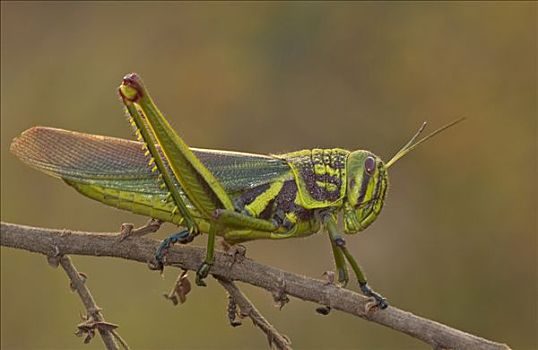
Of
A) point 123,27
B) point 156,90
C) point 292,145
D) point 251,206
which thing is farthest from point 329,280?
point 123,27

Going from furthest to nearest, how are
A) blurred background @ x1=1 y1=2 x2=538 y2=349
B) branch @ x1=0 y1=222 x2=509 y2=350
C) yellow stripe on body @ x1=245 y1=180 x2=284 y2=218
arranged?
blurred background @ x1=1 y1=2 x2=538 y2=349
yellow stripe on body @ x1=245 y1=180 x2=284 y2=218
branch @ x1=0 y1=222 x2=509 y2=350

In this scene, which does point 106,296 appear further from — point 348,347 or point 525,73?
point 525,73

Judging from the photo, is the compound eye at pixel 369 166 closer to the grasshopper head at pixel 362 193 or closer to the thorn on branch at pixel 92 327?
the grasshopper head at pixel 362 193

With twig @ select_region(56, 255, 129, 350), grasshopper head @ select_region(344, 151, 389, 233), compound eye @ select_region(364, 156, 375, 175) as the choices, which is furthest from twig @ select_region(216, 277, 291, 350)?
compound eye @ select_region(364, 156, 375, 175)

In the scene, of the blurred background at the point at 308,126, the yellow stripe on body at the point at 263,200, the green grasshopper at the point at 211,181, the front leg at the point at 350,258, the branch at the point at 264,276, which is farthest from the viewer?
the blurred background at the point at 308,126

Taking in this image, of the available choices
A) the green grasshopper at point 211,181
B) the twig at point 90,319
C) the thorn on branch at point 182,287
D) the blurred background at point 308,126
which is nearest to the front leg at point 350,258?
the green grasshopper at point 211,181

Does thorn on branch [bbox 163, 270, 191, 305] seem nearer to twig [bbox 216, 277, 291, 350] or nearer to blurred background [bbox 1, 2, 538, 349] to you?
twig [bbox 216, 277, 291, 350]
